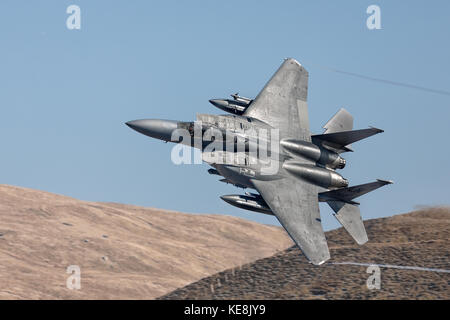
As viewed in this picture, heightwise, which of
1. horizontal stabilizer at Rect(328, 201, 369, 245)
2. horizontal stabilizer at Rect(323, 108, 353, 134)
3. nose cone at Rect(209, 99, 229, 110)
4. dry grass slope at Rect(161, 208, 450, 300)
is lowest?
dry grass slope at Rect(161, 208, 450, 300)

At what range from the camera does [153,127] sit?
36781 mm

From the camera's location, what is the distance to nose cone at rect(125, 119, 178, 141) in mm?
36750

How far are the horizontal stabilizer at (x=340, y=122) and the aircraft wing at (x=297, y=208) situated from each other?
15.5ft

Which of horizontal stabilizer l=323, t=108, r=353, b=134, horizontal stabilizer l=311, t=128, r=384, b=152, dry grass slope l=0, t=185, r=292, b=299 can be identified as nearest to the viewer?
horizontal stabilizer l=311, t=128, r=384, b=152

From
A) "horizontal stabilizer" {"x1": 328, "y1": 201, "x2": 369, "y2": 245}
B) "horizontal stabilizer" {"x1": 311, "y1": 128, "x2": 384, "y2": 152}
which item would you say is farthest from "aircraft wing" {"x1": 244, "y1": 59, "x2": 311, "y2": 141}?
"horizontal stabilizer" {"x1": 328, "y1": 201, "x2": 369, "y2": 245}

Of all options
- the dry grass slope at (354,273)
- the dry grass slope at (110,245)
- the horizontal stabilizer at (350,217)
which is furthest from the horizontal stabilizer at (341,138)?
Result: the dry grass slope at (110,245)

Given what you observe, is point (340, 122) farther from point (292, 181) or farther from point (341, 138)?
point (292, 181)

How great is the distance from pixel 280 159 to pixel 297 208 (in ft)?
10.1

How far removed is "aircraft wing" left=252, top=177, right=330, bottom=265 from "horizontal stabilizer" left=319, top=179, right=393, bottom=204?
0.76 m

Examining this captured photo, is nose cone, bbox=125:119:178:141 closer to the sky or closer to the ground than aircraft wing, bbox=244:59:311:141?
closer to the ground

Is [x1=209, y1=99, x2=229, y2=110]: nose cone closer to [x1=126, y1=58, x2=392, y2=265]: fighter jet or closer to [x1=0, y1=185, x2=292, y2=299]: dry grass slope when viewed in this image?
[x1=126, y1=58, x2=392, y2=265]: fighter jet

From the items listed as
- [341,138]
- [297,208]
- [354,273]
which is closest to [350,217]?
[297,208]
